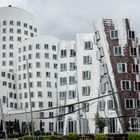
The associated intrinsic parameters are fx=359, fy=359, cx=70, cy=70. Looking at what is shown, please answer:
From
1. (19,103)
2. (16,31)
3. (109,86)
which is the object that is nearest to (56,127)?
(19,103)

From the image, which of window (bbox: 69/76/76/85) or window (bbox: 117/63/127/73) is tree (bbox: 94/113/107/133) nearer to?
window (bbox: 117/63/127/73)

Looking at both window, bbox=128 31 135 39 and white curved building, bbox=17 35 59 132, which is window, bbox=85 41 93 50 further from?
white curved building, bbox=17 35 59 132

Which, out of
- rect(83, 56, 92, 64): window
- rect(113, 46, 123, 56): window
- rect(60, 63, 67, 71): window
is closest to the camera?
rect(113, 46, 123, 56): window

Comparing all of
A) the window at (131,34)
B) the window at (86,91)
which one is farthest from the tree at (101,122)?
the window at (131,34)

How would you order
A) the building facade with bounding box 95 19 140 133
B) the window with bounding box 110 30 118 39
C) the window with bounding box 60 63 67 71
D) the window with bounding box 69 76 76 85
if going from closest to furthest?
the building facade with bounding box 95 19 140 133 < the window with bounding box 110 30 118 39 < the window with bounding box 69 76 76 85 < the window with bounding box 60 63 67 71

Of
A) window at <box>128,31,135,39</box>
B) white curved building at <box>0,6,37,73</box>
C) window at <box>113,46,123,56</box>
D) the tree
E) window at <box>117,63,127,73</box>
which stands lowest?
the tree

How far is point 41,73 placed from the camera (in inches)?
3177

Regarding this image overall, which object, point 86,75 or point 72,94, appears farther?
point 72,94

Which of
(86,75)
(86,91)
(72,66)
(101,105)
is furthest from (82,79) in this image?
(101,105)

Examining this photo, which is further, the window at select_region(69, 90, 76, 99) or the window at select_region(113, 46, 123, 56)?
the window at select_region(69, 90, 76, 99)

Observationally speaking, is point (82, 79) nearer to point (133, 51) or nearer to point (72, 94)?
point (72, 94)

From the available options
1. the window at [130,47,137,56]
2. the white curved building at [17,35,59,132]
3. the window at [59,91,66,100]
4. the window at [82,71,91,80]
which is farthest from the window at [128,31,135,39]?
the white curved building at [17,35,59,132]

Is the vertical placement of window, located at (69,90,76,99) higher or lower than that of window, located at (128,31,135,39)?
lower

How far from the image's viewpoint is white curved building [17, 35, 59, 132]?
7969 centimetres
